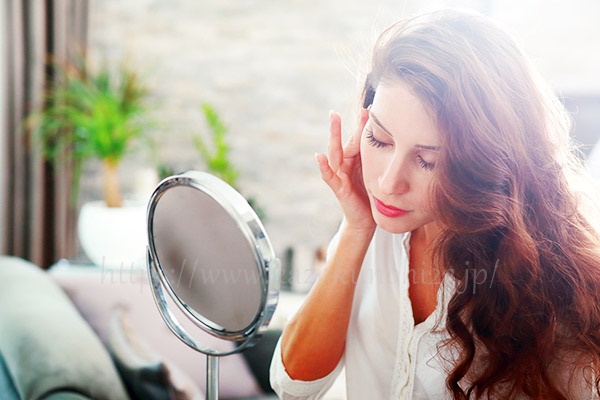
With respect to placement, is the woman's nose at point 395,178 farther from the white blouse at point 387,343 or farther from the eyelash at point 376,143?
the white blouse at point 387,343

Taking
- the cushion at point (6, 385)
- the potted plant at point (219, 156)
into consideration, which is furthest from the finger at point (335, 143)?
the potted plant at point (219, 156)

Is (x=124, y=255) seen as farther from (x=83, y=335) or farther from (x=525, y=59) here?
(x=525, y=59)

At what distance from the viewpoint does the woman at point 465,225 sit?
0.91 metres

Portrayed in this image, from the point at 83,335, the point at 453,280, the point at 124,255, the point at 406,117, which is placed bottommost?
the point at 124,255

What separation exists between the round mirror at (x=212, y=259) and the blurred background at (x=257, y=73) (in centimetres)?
280

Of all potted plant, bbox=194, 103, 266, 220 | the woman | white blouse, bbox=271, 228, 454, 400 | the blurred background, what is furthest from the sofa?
the blurred background

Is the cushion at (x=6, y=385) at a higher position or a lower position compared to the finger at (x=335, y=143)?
lower

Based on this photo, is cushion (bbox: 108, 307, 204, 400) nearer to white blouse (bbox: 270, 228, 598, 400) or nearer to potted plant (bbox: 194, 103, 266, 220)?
white blouse (bbox: 270, 228, 598, 400)

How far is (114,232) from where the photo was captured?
10.3ft

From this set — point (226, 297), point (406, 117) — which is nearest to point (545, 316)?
point (406, 117)

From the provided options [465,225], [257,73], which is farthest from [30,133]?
[465,225]

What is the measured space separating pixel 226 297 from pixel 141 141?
126 inches

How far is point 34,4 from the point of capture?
3312 mm

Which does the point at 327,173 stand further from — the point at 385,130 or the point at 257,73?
the point at 257,73
